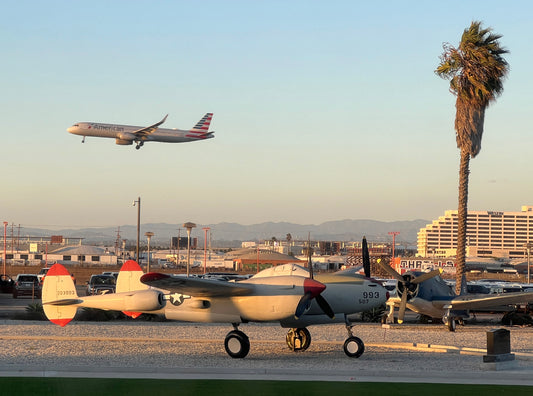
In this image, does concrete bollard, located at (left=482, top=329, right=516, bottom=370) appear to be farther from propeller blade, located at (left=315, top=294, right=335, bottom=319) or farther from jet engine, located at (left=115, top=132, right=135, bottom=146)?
jet engine, located at (left=115, top=132, right=135, bottom=146)

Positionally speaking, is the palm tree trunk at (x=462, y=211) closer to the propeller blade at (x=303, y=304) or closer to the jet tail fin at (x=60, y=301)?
the propeller blade at (x=303, y=304)

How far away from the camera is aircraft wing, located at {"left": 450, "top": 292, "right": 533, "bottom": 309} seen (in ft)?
89.6

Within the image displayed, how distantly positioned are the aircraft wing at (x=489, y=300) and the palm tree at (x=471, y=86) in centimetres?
847

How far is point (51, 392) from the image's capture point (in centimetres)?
1490

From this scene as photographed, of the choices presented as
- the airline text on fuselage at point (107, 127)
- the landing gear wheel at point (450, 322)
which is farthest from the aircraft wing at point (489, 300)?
the airline text on fuselage at point (107, 127)

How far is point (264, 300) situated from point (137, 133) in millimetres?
66389

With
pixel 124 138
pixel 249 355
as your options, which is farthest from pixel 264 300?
pixel 124 138

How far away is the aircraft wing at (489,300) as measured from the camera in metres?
27.3

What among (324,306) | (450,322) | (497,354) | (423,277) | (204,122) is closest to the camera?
(497,354)

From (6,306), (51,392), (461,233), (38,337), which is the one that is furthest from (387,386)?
(6,306)

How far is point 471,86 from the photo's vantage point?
38.6 meters

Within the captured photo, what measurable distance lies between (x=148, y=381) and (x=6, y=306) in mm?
29530

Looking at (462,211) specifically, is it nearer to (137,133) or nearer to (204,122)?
(137,133)

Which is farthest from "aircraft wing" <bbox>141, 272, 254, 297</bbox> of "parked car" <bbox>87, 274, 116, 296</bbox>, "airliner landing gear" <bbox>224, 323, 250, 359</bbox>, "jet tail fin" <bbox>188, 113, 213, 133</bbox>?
"jet tail fin" <bbox>188, 113, 213, 133</bbox>
